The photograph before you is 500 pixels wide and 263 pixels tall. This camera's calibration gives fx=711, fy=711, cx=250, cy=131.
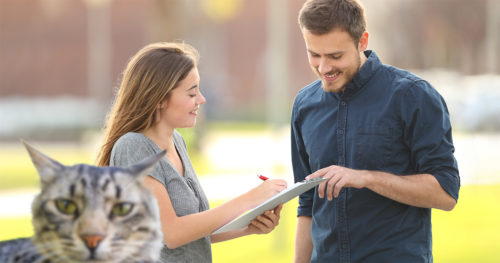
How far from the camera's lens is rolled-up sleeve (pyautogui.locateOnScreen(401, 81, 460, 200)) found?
9.99 feet

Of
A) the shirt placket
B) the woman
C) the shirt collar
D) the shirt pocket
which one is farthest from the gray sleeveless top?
the shirt collar

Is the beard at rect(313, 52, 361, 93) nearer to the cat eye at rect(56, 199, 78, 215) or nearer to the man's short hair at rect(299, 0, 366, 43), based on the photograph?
the man's short hair at rect(299, 0, 366, 43)

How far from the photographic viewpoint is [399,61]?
35906 mm

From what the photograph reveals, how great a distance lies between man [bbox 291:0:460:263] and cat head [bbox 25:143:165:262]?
1387 mm

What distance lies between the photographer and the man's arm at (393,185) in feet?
Result: 9.33

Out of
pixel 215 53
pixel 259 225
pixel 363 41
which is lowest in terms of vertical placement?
pixel 259 225

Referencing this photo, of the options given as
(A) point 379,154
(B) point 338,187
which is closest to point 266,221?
(B) point 338,187

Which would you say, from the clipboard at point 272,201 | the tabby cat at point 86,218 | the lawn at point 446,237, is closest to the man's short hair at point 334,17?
the clipboard at point 272,201

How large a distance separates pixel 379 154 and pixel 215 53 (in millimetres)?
48127

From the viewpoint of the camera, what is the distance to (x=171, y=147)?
304 cm

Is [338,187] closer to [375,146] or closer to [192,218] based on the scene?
[375,146]

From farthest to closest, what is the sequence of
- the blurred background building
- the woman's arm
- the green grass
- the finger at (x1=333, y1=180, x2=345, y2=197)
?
the blurred background building < the green grass < the finger at (x1=333, y1=180, x2=345, y2=197) < the woman's arm

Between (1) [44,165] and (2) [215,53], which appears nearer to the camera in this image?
(1) [44,165]

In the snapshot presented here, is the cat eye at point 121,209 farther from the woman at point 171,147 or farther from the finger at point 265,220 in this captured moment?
the finger at point 265,220
